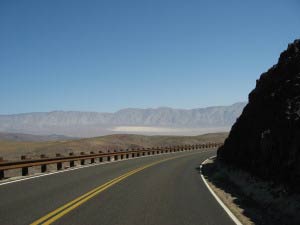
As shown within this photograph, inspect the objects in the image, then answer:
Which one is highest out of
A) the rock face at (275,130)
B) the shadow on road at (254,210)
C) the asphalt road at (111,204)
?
the rock face at (275,130)

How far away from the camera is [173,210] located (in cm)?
1095

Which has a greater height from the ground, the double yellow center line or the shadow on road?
the double yellow center line

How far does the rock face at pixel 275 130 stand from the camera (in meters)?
13.5

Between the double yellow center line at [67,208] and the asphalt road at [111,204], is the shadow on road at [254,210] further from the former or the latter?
the double yellow center line at [67,208]

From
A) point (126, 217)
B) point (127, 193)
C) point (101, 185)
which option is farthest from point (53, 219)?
point (101, 185)

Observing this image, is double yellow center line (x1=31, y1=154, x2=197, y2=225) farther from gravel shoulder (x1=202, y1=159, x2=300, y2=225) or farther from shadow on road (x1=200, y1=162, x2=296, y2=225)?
shadow on road (x1=200, y1=162, x2=296, y2=225)

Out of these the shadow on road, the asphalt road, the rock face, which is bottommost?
the shadow on road

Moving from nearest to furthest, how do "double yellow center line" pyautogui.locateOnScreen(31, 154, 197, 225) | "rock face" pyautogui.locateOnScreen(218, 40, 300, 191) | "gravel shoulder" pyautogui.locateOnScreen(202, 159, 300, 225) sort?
"double yellow center line" pyautogui.locateOnScreen(31, 154, 197, 225) < "gravel shoulder" pyautogui.locateOnScreen(202, 159, 300, 225) < "rock face" pyautogui.locateOnScreen(218, 40, 300, 191)

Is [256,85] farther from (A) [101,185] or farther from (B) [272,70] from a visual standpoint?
(A) [101,185]

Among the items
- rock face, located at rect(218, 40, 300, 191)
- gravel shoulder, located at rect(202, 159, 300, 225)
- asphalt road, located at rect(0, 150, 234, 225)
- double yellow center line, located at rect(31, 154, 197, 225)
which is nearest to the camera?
double yellow center line, located at rect(31, 154, 197, 225)

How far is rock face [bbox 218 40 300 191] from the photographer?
44.4ft

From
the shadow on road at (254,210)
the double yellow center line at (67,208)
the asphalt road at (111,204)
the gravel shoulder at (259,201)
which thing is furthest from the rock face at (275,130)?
the double yellow center line at (67,208)

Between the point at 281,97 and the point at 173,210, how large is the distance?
9.07 meters

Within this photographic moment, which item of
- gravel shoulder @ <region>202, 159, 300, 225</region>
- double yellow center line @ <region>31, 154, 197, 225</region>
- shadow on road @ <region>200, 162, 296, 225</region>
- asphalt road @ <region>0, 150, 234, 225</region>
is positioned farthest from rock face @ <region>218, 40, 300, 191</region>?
A: double yellow center line @ <region>31, 154, 197, 225</region>
